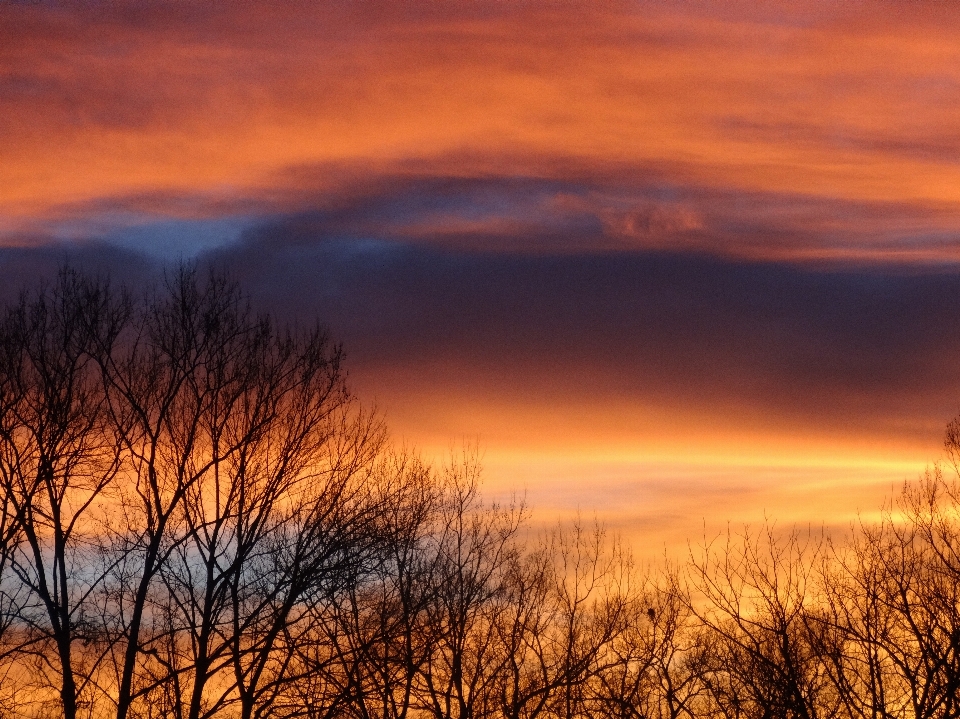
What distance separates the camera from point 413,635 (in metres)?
26.4

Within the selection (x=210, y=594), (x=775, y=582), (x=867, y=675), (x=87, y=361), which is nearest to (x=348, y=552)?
(x=210, y=594)

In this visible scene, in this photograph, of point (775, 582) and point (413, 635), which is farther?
point (413, 635)

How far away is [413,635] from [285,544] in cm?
489

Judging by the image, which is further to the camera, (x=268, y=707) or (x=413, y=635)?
(x=413, y=635)

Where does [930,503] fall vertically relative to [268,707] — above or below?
above

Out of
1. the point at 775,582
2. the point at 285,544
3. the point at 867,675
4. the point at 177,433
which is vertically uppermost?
the point at 177,433

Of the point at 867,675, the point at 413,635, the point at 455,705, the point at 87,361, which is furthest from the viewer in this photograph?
the point at 455,705

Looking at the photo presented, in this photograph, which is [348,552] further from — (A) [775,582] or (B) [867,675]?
(B) [867,675]

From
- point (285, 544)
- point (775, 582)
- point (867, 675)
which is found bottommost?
point (867, 675)

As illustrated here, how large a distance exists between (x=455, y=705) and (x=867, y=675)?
35.7 feet

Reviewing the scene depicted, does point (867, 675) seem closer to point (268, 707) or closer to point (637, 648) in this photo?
point (637, 648)

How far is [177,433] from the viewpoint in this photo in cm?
2283

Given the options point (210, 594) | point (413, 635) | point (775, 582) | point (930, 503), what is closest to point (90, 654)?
point (210, 594)

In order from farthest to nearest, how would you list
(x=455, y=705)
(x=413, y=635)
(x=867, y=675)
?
1. (x=455, y=705)
2. (x=413, y=635)
3. (x=867, y=675)
